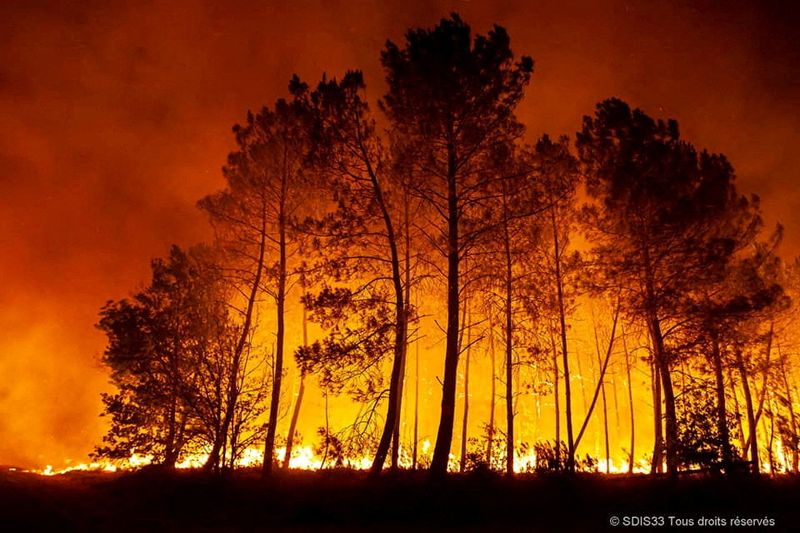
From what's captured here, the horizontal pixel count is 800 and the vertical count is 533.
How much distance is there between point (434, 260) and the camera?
52.4 feet

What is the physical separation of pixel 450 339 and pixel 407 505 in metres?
4.04

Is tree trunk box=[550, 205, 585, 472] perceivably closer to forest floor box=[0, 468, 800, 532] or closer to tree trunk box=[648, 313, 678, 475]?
tree trunk box=[648, 313, 678, 475]

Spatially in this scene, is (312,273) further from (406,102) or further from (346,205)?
(406,102)

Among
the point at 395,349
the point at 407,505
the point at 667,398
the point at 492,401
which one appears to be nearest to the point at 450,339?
the point at 395,349

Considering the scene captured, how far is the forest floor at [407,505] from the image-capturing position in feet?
26.0

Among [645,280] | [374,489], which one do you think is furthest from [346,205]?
[645,280]

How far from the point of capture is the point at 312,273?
1264 centimetres

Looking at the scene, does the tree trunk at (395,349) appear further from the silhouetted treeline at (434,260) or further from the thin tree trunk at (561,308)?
the thin tree trunk at (561,308)

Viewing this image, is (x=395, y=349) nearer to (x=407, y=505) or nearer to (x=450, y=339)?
(x=450, y=339)

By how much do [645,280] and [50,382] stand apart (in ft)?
140

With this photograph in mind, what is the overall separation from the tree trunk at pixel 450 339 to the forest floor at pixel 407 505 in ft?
2.55

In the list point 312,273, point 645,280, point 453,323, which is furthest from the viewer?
point 645,280

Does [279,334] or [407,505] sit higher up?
[279,334]

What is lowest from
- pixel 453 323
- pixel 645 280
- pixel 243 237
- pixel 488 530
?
pixel 488 530
